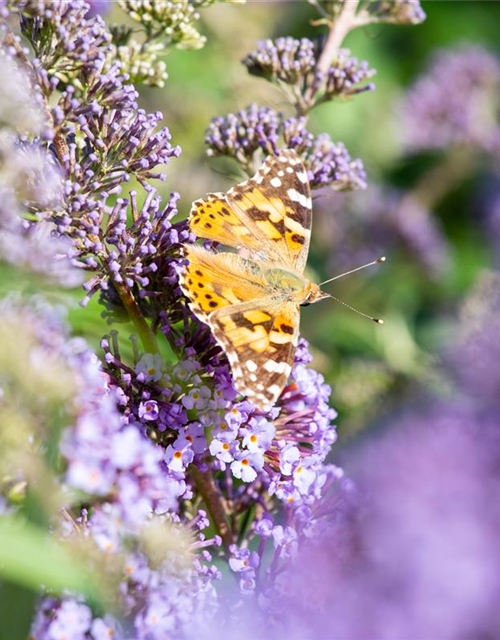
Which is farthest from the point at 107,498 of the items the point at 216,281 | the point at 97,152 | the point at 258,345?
the point at 97,152

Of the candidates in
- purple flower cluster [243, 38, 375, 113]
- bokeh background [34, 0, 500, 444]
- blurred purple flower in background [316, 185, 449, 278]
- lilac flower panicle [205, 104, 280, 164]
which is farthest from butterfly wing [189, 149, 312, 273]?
blurred purple flower in background [316, 185, 449, 278]

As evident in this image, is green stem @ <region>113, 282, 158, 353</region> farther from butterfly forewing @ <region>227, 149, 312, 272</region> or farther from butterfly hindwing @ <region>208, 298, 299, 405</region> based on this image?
butterfly forewing @ <region>227, 149, 312, 272</region>

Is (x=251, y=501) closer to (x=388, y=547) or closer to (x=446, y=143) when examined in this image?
(x=388, y=547)

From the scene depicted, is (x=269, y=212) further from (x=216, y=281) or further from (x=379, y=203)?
(x=379, y=203)

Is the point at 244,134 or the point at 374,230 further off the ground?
the point at 374,230

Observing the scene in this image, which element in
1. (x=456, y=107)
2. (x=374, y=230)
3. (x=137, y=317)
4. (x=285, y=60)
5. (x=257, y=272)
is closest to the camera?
(x=137, y=317)

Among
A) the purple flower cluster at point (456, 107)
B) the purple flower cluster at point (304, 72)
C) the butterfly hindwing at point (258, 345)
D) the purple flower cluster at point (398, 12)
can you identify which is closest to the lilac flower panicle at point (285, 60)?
the purple flower cluster at point (304, 72)

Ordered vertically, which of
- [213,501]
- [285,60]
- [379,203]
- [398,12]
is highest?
[379,203]
